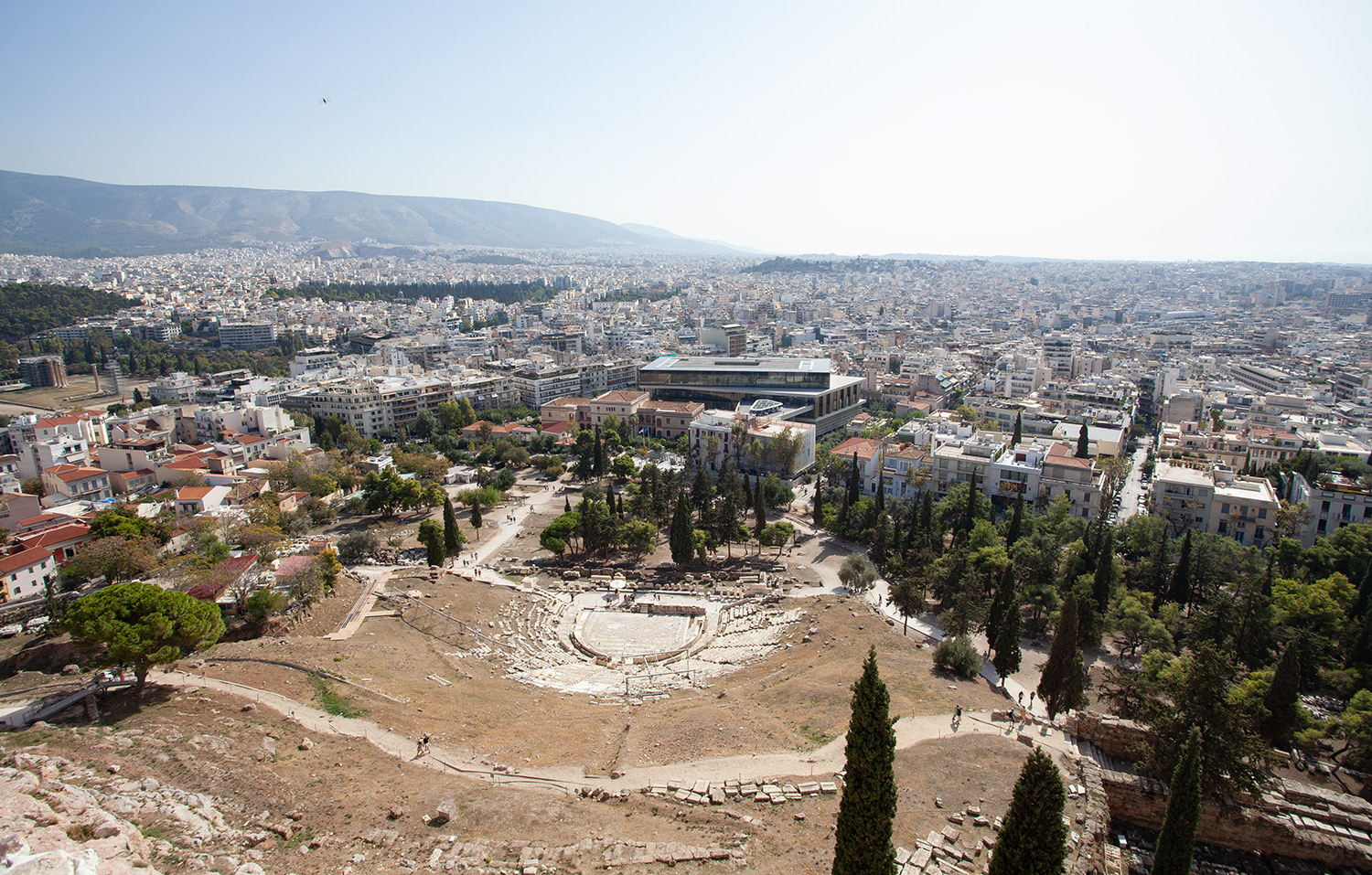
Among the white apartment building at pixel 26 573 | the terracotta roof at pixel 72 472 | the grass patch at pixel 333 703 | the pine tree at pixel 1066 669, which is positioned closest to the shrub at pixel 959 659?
the pine tree at pixel 1066 669

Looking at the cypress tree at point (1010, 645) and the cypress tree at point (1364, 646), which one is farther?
the cypress tree at point (1364, 646)

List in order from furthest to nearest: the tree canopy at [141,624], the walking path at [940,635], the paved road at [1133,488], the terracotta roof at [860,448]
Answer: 1. the terracotta roof at [860,448]
2. the paved road at [1133,488]
3. the walking path at [940,635]
4. the tree canopy at [141,624]

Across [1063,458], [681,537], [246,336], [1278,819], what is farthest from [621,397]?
[246,336]

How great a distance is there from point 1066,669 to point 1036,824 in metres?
11.5

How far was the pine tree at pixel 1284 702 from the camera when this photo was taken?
1955 cm

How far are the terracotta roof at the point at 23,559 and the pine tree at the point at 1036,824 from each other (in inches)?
1375

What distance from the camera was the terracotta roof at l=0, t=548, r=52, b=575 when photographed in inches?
1053

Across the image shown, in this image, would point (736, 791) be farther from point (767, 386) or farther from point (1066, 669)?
point (767, 386)

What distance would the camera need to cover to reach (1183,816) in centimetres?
1264

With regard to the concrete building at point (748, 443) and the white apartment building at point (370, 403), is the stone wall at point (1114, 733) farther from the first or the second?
the white apartment building at point (370, 403)

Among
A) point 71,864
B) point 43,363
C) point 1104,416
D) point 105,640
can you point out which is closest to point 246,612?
point 105,640

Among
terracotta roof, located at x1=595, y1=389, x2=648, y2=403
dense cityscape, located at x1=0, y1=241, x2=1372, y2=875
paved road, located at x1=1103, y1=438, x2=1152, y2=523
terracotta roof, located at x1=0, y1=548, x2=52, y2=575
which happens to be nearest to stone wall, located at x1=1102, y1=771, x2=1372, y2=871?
dense cityscape, located at x1=0, y1=241, x2=1372, y2=875

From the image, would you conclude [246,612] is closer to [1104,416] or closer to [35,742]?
[35,742]

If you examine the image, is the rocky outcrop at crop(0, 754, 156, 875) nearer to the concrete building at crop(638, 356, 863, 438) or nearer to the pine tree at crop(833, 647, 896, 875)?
the pine tree at crop(833, 647, 896, 875)
